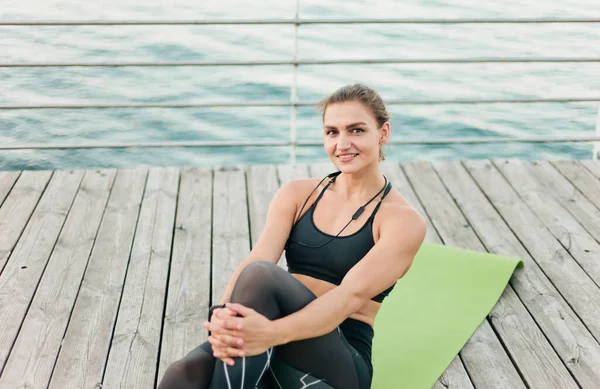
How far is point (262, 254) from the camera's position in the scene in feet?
7.11

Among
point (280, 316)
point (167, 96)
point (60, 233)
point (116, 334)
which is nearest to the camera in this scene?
point (280, 316)

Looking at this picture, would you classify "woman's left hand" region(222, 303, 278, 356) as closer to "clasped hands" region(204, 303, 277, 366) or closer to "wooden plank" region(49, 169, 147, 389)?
"clasped hands" region(204, 303, 277, 366)

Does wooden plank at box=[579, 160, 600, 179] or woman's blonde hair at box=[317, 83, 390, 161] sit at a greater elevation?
woman's blonde hair at box=[317, 83, 390, 161]

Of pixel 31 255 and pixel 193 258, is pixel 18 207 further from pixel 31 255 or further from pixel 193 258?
pixel 193 258

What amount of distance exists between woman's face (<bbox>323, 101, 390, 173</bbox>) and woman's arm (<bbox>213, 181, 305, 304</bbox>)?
20 centimetres

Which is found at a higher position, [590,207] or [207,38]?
[590,207]

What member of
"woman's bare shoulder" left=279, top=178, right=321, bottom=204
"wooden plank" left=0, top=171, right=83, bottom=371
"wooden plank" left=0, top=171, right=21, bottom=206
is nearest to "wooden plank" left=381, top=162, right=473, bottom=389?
"woman's bare shoulder" left=279, top=178, right=321, bottom=204

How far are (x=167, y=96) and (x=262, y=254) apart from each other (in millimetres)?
7411

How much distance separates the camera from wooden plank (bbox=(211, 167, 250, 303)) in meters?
2.95

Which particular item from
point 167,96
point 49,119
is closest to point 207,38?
point 167,96

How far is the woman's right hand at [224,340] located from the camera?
5.87ft

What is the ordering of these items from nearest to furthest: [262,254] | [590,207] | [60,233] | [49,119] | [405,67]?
[262,254] → [60,233] → [590,207] → [49,119] → [405,67]

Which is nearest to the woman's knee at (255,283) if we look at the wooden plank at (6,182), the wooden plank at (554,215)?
the wooden plank at (554,215)

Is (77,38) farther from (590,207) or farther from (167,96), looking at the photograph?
(590,207)
